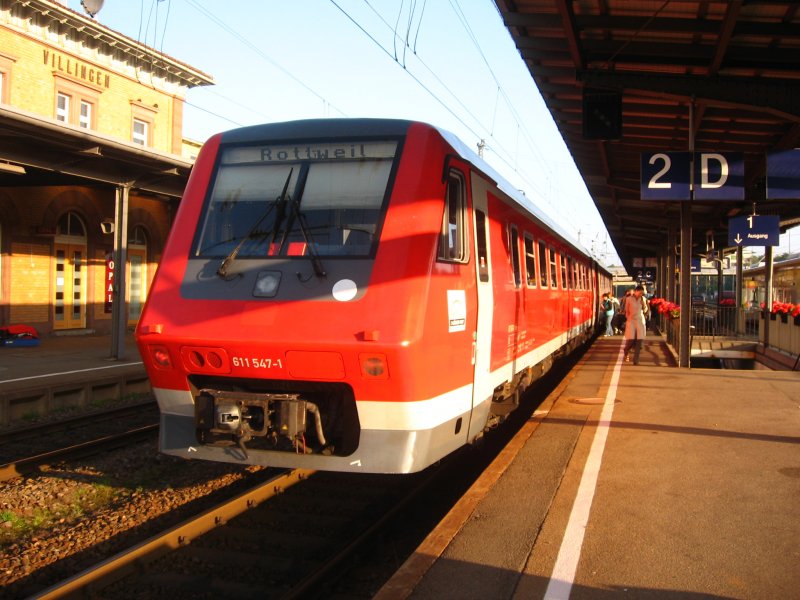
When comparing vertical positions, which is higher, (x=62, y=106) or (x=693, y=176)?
(x=62, y=106)

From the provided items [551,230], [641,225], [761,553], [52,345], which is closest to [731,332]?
[641,225]

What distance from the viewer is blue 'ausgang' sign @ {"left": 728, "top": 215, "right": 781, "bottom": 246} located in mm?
18172

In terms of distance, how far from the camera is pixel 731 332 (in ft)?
78.7

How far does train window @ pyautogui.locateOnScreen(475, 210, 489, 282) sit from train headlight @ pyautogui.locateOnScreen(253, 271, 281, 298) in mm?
1709

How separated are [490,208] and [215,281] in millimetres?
2535

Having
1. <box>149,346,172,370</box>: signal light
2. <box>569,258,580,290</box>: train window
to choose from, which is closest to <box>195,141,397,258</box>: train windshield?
<box>149,346,172,370</box>: signal light

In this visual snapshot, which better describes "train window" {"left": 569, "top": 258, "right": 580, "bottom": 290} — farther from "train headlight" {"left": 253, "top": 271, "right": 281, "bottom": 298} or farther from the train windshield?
"train headlight" {"left": 253, "top": 271, "right": 281, "bottom": 298}

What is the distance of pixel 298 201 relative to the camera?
5.47 metres

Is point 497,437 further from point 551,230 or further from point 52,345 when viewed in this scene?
point 52,345

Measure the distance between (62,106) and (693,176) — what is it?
18.7 meters

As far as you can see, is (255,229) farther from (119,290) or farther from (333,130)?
(119,290)

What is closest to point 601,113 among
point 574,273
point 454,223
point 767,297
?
point 574,273

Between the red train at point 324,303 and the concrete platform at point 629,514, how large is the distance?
2.31 feet

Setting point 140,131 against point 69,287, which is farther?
point 140,131
